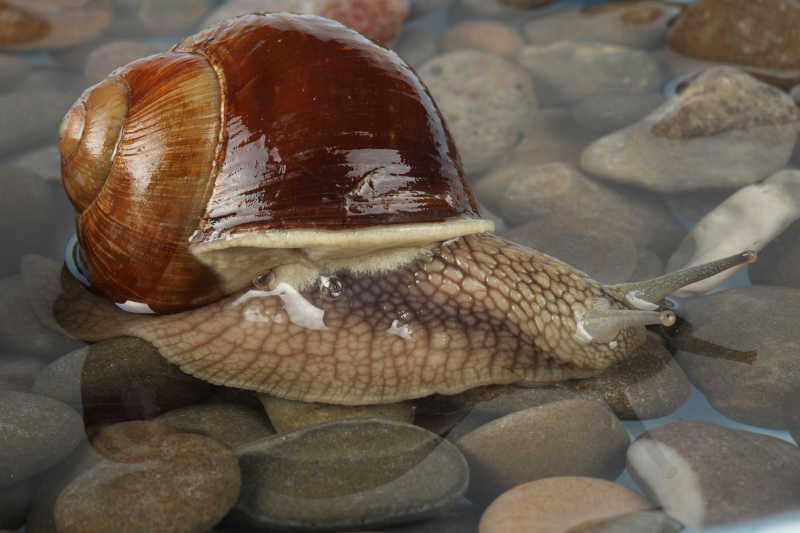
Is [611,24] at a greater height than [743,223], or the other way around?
[611,24]

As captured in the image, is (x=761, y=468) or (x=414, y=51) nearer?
(x=761, y=468)

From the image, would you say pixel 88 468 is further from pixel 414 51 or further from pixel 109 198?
pixel 414 51

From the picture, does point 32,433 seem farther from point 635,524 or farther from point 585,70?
point 585,70

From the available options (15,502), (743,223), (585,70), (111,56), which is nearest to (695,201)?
(743,223)

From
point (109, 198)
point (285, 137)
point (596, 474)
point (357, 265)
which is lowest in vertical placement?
point (596, 474)

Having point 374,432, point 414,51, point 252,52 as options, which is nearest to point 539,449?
point 374,432

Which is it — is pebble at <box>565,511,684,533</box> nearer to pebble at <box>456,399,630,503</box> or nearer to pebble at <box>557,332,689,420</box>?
pebble at <box>456,399,630,503</box>
